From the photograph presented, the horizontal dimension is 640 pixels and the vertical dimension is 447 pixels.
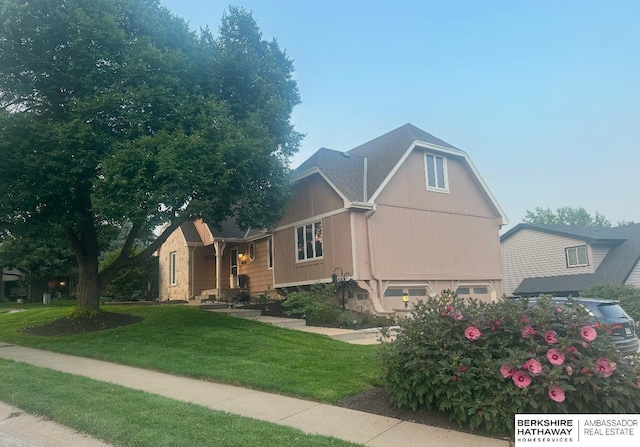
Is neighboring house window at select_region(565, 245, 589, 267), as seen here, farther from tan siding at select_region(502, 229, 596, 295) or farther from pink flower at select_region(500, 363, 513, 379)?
pink flower at select_region(500, 363, 513, 379)

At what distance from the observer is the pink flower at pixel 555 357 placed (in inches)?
191

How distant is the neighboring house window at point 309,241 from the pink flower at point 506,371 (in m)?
13.1

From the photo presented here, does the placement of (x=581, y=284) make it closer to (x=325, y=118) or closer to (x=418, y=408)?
(x=325, y=118)

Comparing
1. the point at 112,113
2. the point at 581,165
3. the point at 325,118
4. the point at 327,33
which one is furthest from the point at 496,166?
the point at 112,113

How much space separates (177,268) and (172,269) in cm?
102

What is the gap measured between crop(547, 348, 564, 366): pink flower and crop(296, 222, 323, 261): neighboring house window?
1324 cm

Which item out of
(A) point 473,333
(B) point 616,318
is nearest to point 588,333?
(A) point 473,333

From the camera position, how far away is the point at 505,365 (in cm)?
505

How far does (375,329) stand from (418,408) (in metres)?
8.41

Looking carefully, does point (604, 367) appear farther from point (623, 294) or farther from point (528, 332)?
point (623, 294)

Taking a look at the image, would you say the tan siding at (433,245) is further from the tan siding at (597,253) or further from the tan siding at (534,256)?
the tan siding at (534,256)

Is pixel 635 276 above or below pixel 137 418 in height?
above

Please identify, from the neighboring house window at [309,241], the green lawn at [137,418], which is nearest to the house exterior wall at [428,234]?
the neighboring house window at [309,241]

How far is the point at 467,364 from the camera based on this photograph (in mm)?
5355
